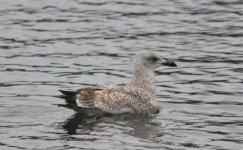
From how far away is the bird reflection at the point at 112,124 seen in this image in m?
15.3

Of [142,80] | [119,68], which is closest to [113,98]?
[142,80]

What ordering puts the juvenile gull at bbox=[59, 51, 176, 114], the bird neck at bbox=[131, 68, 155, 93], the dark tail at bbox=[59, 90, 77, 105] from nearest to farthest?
1. the dark tail at bbox=[59, 90, 77, 105]
2. the juvenile gull at bbox=[59, 51, 176, 114]
3. the bird neck at bbox=[131, 68, 155, 93]

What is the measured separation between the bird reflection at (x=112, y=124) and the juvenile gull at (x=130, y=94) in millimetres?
185

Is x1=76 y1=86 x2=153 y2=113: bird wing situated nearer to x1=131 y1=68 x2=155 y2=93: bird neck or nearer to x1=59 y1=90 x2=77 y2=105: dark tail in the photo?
x1=59 y1=90 x2=77 y2=105: dark tail

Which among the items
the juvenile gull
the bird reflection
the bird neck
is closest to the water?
the bird reflection

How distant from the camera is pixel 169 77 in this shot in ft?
63.5

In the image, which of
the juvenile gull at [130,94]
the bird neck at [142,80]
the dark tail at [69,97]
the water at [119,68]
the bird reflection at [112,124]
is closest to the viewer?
the water at [119,68]

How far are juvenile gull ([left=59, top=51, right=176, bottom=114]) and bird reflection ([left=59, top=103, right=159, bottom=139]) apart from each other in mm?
185

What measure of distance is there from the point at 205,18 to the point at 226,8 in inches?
47.9

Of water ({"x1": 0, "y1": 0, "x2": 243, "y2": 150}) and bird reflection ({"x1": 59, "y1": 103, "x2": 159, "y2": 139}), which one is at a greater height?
water ({"x1": 0, "y1": 0, "x2": 243, "y2": 150})

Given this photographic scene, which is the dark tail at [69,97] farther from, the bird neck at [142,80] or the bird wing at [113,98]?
the bird neck at [142,80]

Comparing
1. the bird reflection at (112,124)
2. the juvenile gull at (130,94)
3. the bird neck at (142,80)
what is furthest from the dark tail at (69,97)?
the bird neck at (142,80)

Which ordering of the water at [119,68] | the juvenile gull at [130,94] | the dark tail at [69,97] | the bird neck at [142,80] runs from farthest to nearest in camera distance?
the bird neck at [142,80] → the juvenile gull at [130,94] → the dark tail at [69,97] → the water at [119,68]

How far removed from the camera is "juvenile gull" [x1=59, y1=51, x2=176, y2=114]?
1614 centimetres
